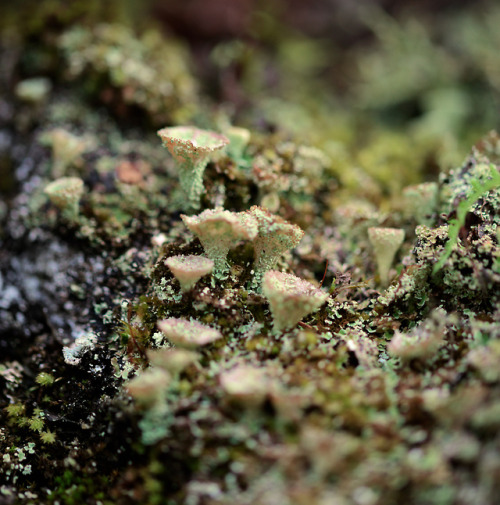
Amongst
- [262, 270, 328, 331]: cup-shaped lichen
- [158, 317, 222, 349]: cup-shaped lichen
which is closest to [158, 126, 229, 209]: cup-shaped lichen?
[262, 270, 328, 331]: cup-shaped lichen

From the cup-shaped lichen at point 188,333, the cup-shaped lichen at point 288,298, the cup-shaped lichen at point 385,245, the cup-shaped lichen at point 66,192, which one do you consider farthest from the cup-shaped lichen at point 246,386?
the cup-shaped lichen at point 66,192

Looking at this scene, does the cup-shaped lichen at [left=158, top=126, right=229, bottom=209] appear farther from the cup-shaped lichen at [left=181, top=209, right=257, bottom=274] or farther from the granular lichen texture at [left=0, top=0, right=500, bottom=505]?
the cup-shaped lichen at [left=181, top=209, right=257, bottom=274]

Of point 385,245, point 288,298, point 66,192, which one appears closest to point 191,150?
point 66,192

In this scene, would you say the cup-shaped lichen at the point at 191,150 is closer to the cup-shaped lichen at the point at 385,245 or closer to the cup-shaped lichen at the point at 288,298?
the cup-shaped lichen at the point at 288,298

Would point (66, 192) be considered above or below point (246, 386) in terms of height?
above

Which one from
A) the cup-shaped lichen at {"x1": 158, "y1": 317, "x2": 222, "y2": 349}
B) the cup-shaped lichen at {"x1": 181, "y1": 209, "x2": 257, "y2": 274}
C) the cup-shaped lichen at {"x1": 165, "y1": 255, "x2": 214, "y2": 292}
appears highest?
the cup-shaped lichen at {"x1": 181, "y1": 209, "x2": 257, "y2": 274}

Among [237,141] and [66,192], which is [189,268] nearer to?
[66,192]
